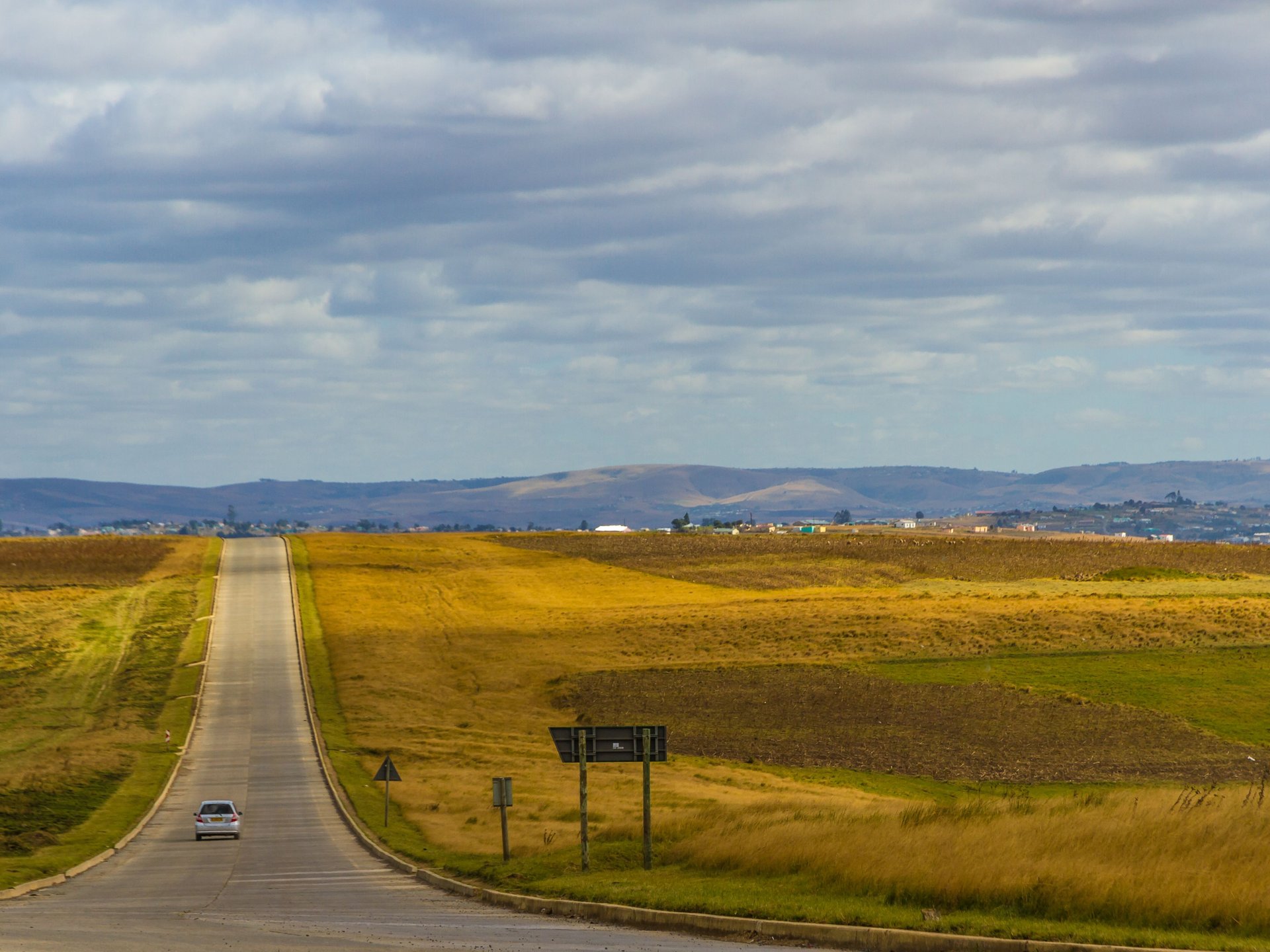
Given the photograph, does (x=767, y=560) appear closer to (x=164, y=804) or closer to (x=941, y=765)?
(x=941, y=765)

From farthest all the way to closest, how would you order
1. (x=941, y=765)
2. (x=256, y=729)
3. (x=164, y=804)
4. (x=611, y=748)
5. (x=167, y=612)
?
1. (x=167, y=612)
2. (x=256, y=729)
3. (x=941, y=765)
4. (x=164, y=804)
5. (x=611, y=748)

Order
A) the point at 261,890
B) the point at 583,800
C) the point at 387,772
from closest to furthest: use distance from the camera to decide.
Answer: the point at 583,800 → the point at 261,890 → the point at 387,772

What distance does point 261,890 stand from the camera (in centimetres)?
3444

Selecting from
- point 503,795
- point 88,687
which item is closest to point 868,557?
point 88,687

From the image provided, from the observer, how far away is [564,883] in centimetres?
3014

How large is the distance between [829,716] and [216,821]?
1114 inches

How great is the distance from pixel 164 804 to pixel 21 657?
3471cm

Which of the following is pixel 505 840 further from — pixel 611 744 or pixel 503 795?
pixel 611 744

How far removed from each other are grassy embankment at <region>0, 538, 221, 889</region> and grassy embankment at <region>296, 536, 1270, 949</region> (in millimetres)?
7563

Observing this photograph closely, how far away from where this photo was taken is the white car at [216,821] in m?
45.3

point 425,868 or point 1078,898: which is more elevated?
point 1078,898

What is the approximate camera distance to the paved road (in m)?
23.8

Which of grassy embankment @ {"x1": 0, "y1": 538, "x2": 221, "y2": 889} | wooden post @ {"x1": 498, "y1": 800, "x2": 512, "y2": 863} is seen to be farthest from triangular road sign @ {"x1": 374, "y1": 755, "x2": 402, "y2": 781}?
wooden post @ {"x1": 498, "y1": 800, "x2": 512, "y2": 863}

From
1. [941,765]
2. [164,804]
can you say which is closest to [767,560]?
[941,765]
